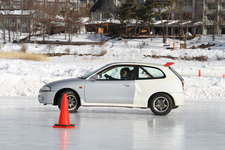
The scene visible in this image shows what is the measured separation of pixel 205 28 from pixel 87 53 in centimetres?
4618

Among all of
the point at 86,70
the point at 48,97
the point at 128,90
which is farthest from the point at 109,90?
the point at 86,70

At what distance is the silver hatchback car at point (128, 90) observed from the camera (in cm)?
1519

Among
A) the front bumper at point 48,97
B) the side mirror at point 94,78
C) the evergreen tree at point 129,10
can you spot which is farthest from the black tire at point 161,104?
the evergreen tree at point 129,10

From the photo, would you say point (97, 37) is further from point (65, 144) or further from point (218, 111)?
point (65, 144)

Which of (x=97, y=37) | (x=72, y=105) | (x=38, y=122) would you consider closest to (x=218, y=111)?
(x=72, y=105)

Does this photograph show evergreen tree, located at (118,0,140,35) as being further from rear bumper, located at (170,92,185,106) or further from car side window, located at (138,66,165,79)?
rear bumper, located at (170,92,185,106)

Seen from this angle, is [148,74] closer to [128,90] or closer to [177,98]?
[128,90]

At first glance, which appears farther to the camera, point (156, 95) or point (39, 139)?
point (156, 95)

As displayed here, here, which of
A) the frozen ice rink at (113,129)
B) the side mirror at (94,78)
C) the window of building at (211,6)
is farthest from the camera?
the window of building at (211,6)

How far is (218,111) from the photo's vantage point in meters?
16.5

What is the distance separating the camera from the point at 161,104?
15.3m

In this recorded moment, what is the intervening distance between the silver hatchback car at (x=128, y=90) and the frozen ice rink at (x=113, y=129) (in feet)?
1.19

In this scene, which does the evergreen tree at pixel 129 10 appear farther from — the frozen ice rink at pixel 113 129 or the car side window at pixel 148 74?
the car side window at pixel 148 74

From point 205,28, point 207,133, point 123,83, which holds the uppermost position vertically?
point 205,28
